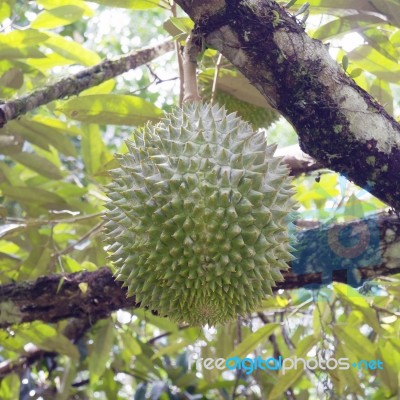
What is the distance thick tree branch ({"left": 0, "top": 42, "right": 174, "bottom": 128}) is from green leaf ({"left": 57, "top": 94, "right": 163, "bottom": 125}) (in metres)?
0.14

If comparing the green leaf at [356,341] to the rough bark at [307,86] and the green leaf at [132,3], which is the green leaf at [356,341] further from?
the green leaf at [132,3]

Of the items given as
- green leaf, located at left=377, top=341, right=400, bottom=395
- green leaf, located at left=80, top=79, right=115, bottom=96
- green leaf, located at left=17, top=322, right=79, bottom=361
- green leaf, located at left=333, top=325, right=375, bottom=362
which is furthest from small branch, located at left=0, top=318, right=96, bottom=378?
green leaf, located at left=377, top=341, right=400, bottom=395

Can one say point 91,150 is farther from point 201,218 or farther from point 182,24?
point 201,218

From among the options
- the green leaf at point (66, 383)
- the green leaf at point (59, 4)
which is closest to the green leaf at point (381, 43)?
the green leaf at point (59, 4)

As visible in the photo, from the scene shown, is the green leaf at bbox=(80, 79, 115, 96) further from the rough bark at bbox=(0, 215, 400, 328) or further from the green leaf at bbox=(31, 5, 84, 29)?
the rough bark at bbox=(0, 215, 400, 328)

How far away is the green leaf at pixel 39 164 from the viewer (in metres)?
2.68

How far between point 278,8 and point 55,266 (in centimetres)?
151

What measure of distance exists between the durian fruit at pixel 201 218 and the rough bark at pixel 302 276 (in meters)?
0.45

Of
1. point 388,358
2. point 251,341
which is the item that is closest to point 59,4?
point 251,341

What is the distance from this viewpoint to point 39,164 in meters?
2.72

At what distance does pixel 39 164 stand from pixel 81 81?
52 centimetres

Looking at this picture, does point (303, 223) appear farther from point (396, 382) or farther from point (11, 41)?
point (11, 41)

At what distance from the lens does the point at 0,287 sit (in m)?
2.20

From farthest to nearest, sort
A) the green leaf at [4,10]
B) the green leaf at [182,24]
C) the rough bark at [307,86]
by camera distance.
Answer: the green leaf at [4,10] < the green leaf at [182,24] < the rough bark at [307,86]
